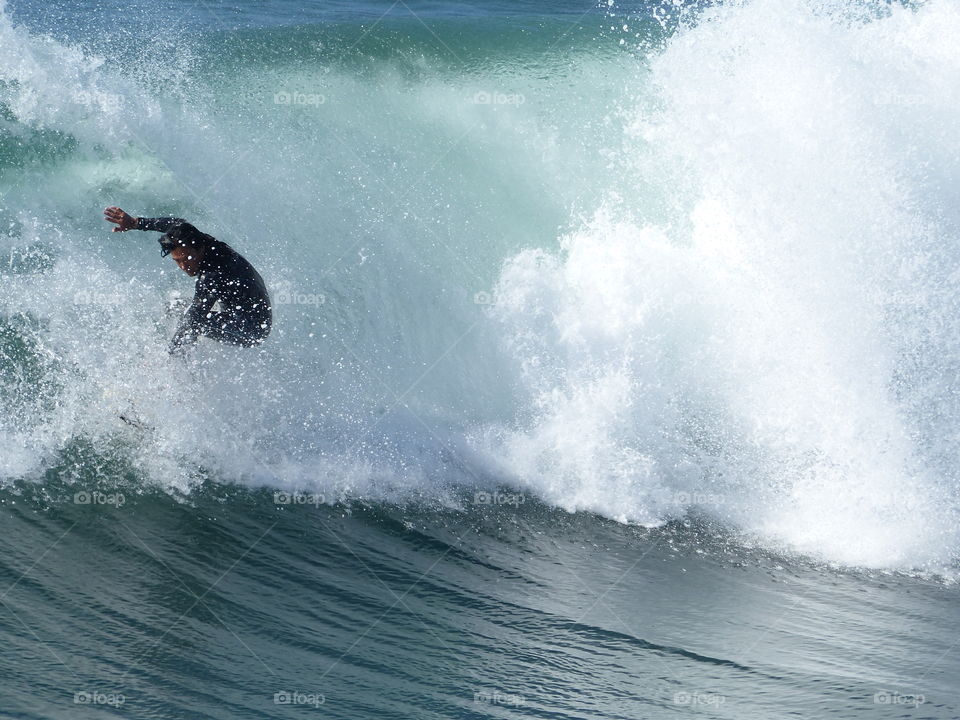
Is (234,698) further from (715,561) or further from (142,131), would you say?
(142,131)

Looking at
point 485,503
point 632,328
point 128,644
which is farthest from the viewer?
point 632,328

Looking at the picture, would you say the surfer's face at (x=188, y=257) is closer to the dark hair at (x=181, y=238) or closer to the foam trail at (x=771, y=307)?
the dark hair at (x=181, y=238)

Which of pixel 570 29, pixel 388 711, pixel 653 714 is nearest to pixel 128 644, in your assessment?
pixel 388 711

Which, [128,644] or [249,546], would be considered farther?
[249,546]

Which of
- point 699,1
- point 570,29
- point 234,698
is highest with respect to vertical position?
point 699,1

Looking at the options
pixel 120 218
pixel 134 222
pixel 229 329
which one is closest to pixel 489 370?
pixel 229 329

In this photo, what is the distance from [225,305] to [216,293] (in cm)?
12

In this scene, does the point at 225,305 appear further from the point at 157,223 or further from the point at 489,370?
the point at 489,370

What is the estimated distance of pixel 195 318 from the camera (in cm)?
813

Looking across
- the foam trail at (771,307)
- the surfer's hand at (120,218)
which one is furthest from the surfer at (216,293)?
the foam trail at (771,307)

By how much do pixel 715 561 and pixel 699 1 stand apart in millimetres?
9609

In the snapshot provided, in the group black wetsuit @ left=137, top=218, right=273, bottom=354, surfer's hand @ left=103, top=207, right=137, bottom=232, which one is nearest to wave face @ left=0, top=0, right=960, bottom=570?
black wetsuit @ left=137, top=218, right=273, bottom=354

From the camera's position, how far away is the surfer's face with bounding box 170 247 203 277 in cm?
783

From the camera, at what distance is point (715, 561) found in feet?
26.1
